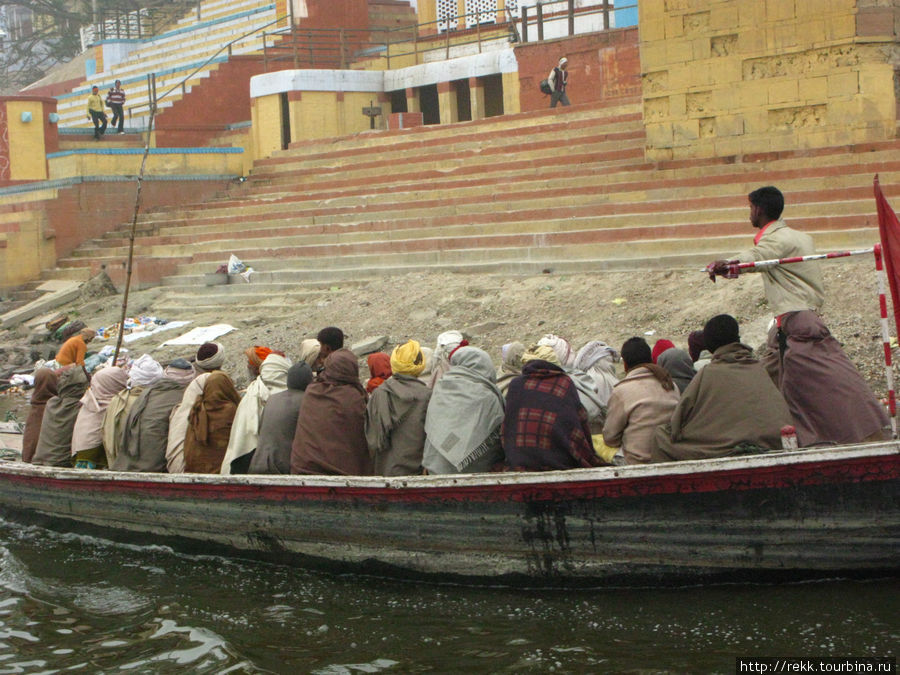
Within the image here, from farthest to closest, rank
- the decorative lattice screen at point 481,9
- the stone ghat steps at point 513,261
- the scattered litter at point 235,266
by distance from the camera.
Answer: the decorative lattice screen at point 481,9, the scattered litter at point 235,266, the stone ghat steps at point 513,261

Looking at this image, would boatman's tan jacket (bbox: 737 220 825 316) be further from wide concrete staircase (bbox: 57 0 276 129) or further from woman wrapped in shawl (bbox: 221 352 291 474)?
wide concrete staircase (bbox: 57 0 276 129)

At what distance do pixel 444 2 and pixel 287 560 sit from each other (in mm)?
22681

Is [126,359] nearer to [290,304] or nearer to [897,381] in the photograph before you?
[290,304]

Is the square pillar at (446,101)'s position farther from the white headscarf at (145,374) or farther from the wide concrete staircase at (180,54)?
the white headscarf at (145,374)

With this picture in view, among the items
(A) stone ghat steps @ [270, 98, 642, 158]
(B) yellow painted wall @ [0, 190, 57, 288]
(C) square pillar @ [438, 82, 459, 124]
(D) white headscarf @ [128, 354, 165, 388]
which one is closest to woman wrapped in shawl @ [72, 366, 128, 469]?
(D) white headscarf @ [128, 354, 165, 388]

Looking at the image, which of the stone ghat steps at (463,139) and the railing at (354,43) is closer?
the stone ghat steps at (463,139)

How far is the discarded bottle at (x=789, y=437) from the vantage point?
237 inches

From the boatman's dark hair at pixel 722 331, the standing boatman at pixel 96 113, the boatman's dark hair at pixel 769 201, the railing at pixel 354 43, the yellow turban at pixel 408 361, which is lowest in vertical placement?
the yellow turban at pixel 408 361

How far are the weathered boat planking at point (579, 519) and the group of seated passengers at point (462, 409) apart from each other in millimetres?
189

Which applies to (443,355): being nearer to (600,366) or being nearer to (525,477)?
(600,366)

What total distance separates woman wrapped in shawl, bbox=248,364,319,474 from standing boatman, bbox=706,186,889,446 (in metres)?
2.87

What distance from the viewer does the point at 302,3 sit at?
26969 mm

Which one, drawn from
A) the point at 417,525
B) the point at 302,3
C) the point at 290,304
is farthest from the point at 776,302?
the point at 302,3

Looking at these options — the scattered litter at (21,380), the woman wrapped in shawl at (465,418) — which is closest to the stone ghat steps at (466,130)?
the scattered litter at (21,380)
